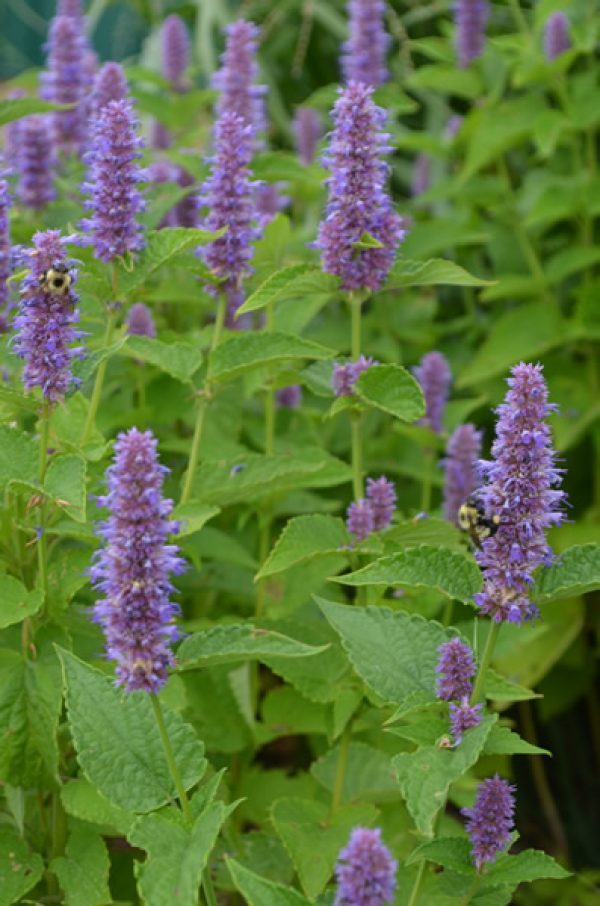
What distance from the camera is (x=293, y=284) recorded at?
94.6 inches

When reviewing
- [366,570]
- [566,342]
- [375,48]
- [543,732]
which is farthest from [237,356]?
[543,732]

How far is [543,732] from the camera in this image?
454 cm

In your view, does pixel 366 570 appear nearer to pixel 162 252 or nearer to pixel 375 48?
pixel 162 252

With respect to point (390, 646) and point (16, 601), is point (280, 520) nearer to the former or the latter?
point (16, 601)

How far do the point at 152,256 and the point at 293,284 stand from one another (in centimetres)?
27

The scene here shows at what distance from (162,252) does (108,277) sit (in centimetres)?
15

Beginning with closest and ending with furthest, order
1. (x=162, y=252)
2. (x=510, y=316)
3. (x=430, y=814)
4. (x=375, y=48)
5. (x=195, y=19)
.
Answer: (x=430, y=814) → (x=162, y=252) → (x=375, y=48) → (x=510, y=316) → (x=195, y=19)

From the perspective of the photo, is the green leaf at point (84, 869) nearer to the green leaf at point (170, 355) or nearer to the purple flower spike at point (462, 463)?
the green leaf at point (170, 355)

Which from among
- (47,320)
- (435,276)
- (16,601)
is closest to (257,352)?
(435,276)

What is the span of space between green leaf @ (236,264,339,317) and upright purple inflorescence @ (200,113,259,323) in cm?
18

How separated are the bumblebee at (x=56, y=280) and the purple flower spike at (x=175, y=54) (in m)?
2.56

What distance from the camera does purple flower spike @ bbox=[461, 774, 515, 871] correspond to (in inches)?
74.1

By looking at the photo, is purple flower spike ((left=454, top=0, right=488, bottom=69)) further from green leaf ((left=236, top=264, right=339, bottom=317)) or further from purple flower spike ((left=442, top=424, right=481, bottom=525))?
green leaf ((left=236, top=264, right=339, bottom=317))

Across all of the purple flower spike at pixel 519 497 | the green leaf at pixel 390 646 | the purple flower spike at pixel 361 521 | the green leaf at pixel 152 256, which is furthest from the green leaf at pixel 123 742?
the green leaf at pixel 152 256
